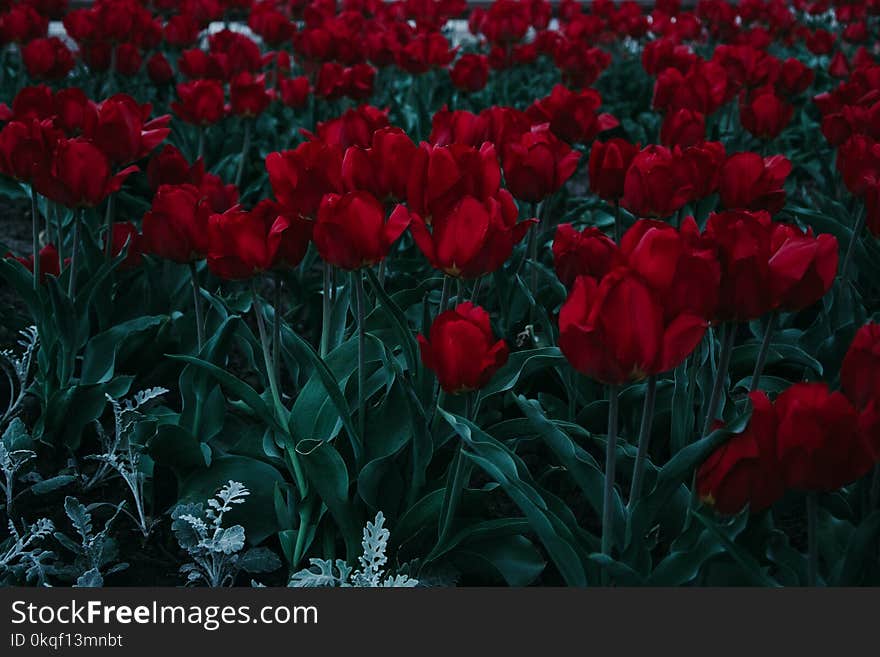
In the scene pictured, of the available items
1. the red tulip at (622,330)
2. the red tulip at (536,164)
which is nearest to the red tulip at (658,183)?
the red tulip at (536,164)

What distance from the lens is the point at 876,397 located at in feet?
3.92

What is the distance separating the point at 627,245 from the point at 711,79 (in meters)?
1.98

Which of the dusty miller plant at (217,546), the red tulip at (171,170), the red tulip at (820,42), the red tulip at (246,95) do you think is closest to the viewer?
the dusty miller plant at (217,546)

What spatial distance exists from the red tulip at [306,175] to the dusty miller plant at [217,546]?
1.61ft

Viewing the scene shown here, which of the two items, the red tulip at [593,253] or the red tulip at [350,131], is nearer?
the red tulip at [593,253]

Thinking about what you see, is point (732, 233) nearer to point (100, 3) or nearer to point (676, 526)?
point (676, 526)

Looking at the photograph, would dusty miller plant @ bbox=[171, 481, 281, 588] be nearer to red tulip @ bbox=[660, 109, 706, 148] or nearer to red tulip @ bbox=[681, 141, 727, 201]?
red tulip @ bbox=[681, 141, 727, 201]

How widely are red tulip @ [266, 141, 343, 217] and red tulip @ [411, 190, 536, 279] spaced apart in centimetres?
27

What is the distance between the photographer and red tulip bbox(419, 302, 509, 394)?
54.9 inches

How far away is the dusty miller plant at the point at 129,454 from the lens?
76.1 inches

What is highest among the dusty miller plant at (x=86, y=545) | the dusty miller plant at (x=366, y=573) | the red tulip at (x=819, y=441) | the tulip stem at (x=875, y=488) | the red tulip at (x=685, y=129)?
the red tulip at (x=819, y=441)

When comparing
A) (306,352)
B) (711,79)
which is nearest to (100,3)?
(711,79)

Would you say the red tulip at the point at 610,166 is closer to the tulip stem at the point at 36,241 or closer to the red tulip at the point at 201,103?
the tulip stem at the point at 36,241

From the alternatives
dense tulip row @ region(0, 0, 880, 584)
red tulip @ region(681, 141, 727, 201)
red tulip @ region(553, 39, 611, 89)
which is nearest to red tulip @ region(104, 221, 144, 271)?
dense tulip row @ region(0, 0, 880, 584)
